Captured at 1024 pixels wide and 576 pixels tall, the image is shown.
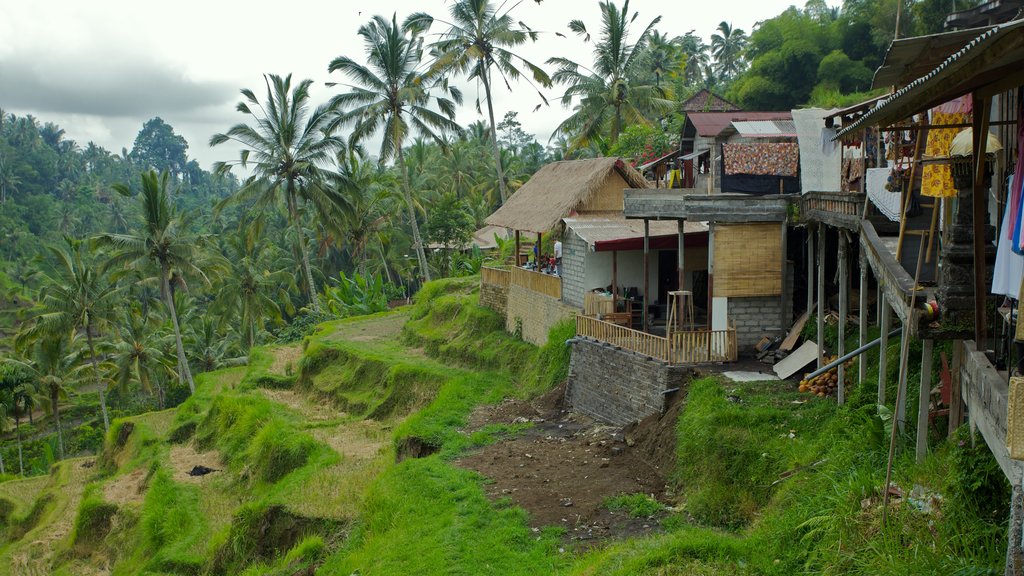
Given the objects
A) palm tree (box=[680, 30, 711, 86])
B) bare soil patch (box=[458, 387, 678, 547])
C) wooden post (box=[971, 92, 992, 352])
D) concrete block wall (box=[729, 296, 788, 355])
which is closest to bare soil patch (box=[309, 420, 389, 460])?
bare soil patch (box=[458, 387, 678, 547])

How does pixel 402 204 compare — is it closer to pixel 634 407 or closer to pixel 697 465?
pixel 634 407

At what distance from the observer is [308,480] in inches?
755

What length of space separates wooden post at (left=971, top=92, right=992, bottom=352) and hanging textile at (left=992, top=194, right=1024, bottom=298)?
15cm

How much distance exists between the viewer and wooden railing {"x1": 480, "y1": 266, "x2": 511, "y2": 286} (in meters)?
27.4

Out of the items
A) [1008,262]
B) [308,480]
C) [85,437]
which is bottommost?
[85,437]

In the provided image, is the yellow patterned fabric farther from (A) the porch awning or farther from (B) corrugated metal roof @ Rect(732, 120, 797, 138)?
(A) the porch awning

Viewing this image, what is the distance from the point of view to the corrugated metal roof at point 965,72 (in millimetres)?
4586

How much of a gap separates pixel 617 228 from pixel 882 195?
10.4m

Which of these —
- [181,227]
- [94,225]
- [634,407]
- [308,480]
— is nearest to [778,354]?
[634,407]

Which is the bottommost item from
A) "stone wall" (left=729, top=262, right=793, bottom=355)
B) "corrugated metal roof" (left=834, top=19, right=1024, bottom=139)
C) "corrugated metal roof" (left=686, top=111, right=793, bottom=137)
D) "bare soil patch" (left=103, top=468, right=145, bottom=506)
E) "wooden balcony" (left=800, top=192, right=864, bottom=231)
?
"bare soil patch" (left=103, top=468, right=145, bottom=506)

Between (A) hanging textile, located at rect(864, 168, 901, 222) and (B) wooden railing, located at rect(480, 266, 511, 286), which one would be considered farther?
(B) wooden railing, located at rect(480, 266, 511, 286)

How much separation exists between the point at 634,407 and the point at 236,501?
1107 cm

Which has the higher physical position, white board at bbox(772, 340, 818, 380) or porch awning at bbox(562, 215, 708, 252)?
porch awning at bbox(562, 215, 708, 252)

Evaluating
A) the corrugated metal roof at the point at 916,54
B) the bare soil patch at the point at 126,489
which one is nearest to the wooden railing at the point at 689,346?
the corrugated metal roof at the point at 916,54
